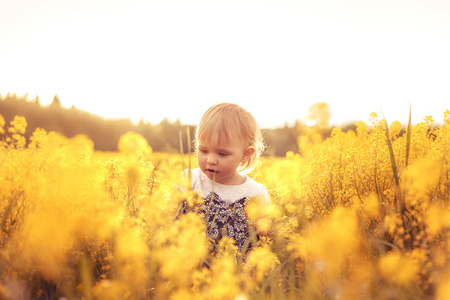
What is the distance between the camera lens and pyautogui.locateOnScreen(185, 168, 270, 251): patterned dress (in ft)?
7.99

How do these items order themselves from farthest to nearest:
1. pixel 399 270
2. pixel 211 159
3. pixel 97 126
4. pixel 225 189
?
pixel 97 126
pixel 225 189
pixel 211 159
pixel 399 270

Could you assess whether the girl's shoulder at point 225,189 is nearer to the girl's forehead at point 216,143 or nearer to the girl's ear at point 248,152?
the girl's ear at point 248,152

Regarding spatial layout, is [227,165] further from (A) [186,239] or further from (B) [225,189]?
(A) [186,239]

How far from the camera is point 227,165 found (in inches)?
97.4

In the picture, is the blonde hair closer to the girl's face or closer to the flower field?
the girl's face

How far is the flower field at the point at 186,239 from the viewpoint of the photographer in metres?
1.15

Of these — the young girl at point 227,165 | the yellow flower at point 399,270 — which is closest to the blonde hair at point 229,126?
the young girl at point 227,165

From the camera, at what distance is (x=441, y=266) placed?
1219mm

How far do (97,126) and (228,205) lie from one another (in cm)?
1202

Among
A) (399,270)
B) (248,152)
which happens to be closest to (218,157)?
(248,152)

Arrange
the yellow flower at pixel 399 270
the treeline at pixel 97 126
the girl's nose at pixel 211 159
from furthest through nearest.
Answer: the treeline at pixel 97 126 → the girl's nose at pixel 211 159 → the yellow flower at pixel 399 270

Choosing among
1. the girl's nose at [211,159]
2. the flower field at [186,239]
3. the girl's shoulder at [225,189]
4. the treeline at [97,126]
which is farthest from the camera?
the treeline at [97,126]

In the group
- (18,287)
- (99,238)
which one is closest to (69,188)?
(99,238)

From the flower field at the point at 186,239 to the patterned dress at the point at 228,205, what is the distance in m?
0.22
